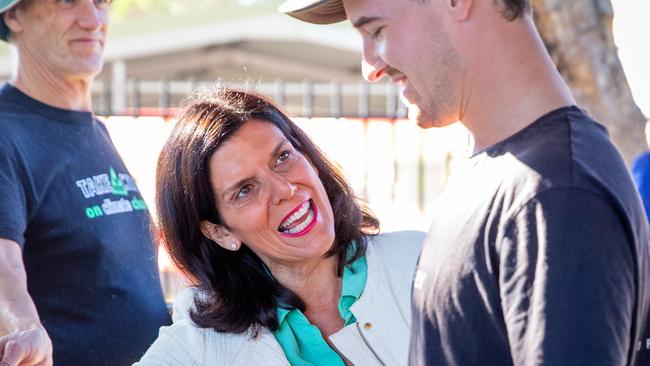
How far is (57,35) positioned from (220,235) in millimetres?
1048

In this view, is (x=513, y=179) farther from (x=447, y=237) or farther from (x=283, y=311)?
→ (x=283, y=311)

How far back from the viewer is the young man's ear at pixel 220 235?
269cm

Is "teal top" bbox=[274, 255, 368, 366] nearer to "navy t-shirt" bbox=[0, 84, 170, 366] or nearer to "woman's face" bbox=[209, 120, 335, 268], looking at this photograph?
"woman's face" bbox=[209, 120, 335, 268]

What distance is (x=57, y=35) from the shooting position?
3271 mm

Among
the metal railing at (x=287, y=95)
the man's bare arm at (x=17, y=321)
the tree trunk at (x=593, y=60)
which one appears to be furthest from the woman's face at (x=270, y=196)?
the metal railing at (x=287, y=95)

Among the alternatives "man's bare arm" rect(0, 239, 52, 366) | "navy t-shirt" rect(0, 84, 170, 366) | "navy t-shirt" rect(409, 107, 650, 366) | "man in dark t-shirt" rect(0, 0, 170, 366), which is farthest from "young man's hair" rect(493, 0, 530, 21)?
"navy t-shirt" rect(0, 84, 170, 366)

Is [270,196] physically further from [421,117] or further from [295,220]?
[421,117]

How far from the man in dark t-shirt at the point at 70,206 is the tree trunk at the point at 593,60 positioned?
1969 millimetres

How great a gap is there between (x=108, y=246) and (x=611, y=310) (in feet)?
6.91

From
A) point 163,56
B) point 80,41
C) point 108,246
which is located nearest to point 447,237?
point 108,246

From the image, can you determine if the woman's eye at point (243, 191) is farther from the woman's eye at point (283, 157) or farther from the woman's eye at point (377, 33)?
the woman's eye at point (377, 33)

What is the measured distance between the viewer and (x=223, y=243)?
8.89ft

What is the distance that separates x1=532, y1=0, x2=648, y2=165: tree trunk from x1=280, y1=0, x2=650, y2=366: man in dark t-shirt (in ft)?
9.12

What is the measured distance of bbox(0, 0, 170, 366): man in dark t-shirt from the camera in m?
2.93
